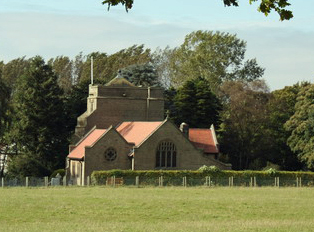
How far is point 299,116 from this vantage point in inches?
3361

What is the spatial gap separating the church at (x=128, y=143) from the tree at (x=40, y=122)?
2612 mm

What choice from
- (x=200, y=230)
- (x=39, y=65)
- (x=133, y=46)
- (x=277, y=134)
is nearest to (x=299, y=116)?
(x=277, y=134)

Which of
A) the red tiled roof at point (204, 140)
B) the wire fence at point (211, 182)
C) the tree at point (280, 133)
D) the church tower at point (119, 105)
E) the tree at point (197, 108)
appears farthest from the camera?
the tree at point (197, 108)

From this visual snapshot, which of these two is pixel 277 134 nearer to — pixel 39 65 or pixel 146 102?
pixel 146 102

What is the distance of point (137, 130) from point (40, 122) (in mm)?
12758

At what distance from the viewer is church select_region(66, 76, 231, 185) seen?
245 feet

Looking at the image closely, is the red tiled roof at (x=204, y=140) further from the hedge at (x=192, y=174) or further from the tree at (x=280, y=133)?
the hedge at (x=192, y=174)

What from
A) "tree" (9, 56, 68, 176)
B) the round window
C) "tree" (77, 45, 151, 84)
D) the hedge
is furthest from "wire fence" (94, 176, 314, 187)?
"tree" (77, 45, 151, 84)

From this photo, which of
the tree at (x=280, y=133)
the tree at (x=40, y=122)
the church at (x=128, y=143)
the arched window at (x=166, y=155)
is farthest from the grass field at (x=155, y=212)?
the tree at (x=280, y=133)

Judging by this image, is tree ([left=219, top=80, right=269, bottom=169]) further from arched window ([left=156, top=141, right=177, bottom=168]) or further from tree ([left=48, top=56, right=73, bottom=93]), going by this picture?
tree ([left=48, top=56, right=73, bottom=93])

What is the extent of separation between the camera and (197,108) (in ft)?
310

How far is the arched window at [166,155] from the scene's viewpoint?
249 feet

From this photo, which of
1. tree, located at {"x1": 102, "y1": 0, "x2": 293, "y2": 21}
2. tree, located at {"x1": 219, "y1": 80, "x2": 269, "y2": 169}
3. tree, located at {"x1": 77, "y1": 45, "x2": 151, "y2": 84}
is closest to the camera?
tree, located at {"x1": 102, "y1": 0, "x2": 293, "y2": 21}

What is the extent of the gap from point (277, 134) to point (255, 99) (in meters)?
8.51
